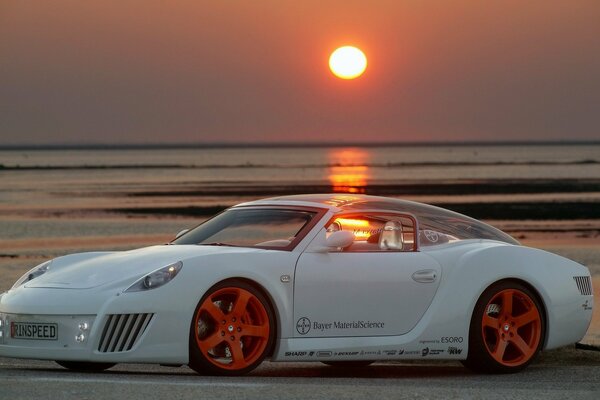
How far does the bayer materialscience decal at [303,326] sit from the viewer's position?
9.61 m

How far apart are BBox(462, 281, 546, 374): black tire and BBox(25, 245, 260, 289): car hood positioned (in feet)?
6.56

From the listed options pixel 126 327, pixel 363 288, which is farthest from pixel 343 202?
pixel 126 327

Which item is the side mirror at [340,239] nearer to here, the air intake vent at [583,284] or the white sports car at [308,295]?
the white sports car at [308,295]

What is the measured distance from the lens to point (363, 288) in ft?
32.4

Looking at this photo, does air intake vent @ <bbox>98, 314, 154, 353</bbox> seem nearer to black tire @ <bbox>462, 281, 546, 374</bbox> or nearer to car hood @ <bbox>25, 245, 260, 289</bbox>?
Result: car hood @ <bbox>25, 245, 260, 289</bbox>

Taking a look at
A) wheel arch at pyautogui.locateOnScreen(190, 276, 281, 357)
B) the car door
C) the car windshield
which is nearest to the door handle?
the car door

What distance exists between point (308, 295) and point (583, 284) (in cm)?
275

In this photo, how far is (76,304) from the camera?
30.2ft

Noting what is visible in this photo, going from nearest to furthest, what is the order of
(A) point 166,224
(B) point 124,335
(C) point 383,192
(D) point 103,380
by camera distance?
(D) point 103,380 < (B) point 124,335 < (A) point 166,224 < (C) point 383,192

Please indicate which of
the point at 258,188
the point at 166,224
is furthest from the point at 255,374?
the point at 258,188

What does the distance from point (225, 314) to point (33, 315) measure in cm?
140

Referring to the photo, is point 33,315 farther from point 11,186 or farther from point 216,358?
point 11,186

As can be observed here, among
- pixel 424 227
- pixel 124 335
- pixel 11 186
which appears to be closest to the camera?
pixel 124 335

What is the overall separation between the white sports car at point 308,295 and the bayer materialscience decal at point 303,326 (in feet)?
0.11
